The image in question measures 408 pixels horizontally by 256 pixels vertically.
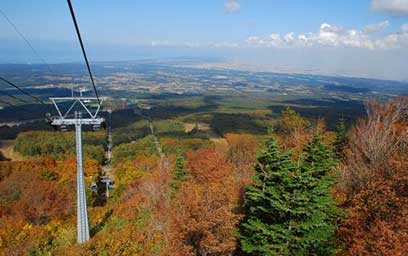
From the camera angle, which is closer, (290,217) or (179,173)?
(290,217)

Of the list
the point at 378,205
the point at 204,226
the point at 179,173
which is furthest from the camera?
the point at 179,173

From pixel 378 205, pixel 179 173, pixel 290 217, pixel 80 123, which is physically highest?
pixel 80 123

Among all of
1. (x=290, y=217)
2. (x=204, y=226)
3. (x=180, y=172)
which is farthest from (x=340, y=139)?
(x=204, y=226)

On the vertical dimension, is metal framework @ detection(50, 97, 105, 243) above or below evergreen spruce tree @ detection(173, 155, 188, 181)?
above

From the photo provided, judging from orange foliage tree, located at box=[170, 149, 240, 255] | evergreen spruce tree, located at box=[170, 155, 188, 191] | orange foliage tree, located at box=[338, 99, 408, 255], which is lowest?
evergreen spruce tree, located at box=[170, 155, 188, 191]

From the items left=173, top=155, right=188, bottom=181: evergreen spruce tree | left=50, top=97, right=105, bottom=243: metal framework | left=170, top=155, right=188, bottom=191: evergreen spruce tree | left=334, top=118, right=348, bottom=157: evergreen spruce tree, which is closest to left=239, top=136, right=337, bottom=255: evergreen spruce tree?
left=50, top=97, right=105, bottom=243: metal framework

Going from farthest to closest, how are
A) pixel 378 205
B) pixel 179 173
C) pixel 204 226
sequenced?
pixel 179 173
pixel 204 226
pixel 378 205

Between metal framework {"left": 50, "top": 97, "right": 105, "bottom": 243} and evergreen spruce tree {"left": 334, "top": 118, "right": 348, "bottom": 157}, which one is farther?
evergreen spruce tree {"left": 334, "top": 118, "right": 348, "bottom": 157}

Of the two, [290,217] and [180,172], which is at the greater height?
[290,217]

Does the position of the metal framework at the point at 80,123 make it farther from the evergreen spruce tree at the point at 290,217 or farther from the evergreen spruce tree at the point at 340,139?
the evergreen spruce tree at the point at 340,139

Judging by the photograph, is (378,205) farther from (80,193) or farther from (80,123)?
(80,193)

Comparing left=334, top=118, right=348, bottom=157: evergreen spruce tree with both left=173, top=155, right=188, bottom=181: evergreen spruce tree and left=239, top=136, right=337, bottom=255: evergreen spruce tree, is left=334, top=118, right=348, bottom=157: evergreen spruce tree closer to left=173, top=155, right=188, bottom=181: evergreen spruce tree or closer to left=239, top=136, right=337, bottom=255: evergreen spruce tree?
left=173, top=155, right=188, bottom=181: evergreen spruce tree
